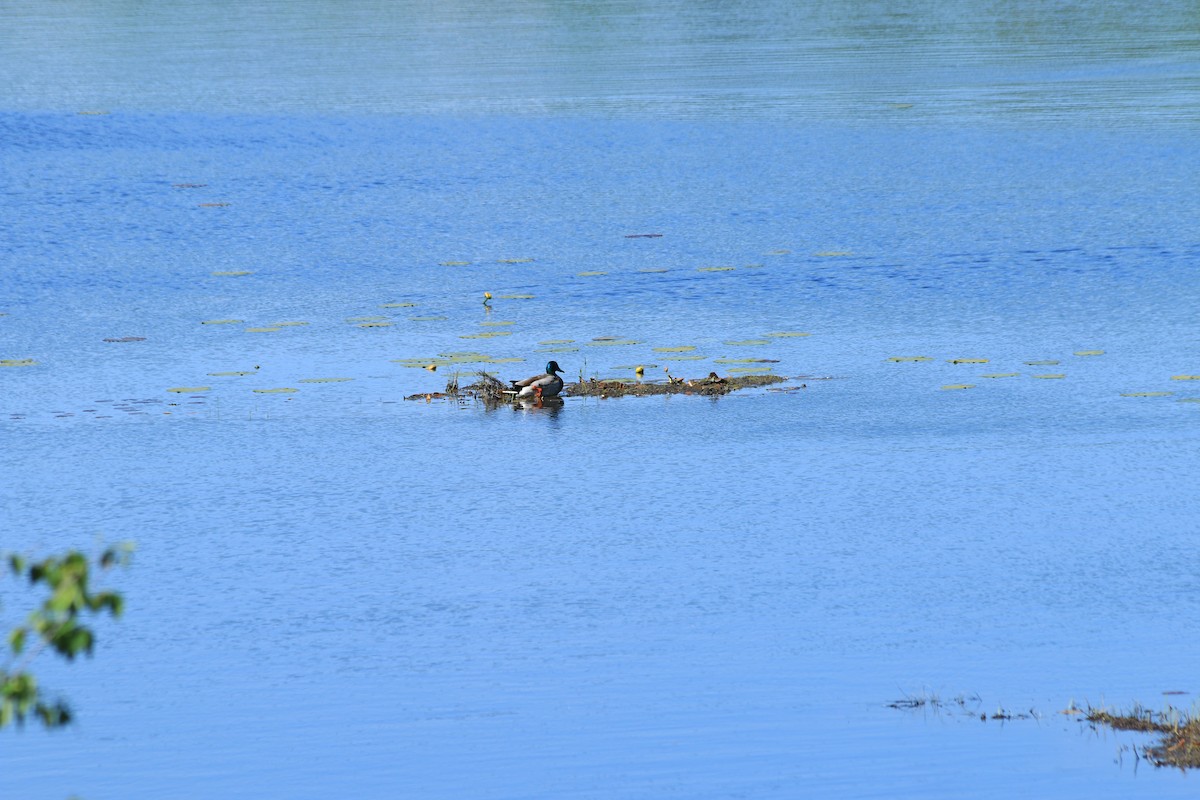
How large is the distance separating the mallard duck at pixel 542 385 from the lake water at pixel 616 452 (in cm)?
37

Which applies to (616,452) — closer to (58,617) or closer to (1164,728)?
(1164,728)

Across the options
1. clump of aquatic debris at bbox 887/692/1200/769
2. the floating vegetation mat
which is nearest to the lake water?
clump of aquatic debris at bbox 887/692/1200/769

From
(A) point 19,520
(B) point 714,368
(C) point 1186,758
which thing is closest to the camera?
(C) point 1186,758

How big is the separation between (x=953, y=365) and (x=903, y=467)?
4090 millimetres

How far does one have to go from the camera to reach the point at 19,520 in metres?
15.3

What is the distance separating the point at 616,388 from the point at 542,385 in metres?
0.92

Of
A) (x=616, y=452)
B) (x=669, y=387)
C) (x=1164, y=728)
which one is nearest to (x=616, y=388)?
(x=669, y=387)

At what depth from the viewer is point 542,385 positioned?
61.2 feet

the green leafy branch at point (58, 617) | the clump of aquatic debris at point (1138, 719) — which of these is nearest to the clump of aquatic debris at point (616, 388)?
the clump of aquatic debris at point (1138, 719)

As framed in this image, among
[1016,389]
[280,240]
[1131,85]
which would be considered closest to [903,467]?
[1016,389]

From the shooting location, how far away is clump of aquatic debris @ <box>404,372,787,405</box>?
19.1 metres

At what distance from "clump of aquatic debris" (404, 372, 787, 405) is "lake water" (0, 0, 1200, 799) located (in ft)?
0.94

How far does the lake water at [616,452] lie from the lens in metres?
10.7

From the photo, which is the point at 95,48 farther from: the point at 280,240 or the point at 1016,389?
the point at 1016,389
